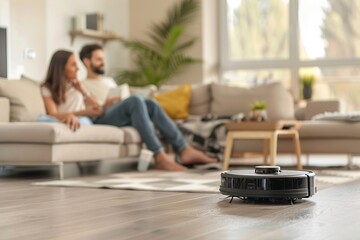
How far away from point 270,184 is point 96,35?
199 inches

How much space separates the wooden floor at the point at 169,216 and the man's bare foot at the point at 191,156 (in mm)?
1866

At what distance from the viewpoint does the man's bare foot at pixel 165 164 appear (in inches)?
194

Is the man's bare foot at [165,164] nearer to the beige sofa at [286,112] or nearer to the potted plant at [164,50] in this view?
the beige sofa at [286,112]

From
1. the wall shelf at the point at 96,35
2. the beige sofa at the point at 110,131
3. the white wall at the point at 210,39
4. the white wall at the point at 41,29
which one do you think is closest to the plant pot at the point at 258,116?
the beige sofa at the point at 110,131

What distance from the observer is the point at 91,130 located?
181 inches

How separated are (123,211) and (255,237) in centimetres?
78

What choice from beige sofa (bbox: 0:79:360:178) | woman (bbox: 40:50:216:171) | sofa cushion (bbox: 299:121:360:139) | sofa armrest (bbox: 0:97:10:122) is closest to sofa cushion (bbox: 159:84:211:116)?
beige sofa (bbox: 0:79:360:178)

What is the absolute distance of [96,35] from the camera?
7.40m

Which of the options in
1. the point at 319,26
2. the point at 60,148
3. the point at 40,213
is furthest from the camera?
the point at 319,26

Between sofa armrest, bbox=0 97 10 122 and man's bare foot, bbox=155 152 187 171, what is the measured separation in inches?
43.8

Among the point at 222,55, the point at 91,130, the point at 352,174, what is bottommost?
the point at 352,174

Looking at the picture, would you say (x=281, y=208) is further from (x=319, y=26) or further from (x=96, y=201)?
(x=319, y=26)

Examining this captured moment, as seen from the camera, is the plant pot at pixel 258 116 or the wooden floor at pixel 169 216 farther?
the plant pot at pixel 258 116

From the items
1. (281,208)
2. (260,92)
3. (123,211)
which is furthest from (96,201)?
(260,92)
